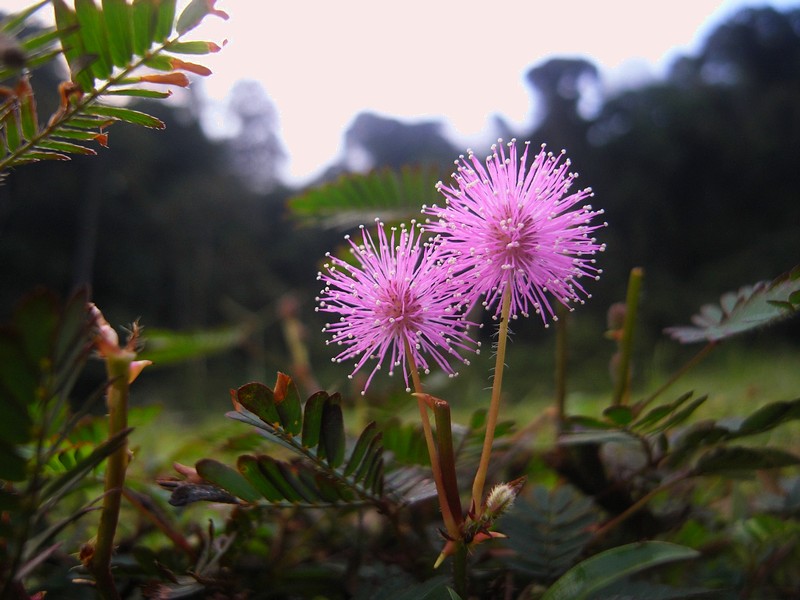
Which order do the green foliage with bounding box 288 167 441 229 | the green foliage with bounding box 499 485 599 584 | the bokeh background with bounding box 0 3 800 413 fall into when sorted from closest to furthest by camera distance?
the green foliage with bounding box 499 485 599 584, the green foliage with bounding box 288 167 441 229, the bokeh background with bounding box 0 3 800 413

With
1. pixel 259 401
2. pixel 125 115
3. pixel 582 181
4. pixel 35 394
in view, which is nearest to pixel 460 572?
pixel 259 401

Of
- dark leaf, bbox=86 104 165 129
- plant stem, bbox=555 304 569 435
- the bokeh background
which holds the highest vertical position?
the bokeh background

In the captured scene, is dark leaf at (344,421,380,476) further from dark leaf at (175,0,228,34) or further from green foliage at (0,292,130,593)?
dark leaf at (175,0,228,34)

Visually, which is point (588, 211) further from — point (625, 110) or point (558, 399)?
point (625, 110)

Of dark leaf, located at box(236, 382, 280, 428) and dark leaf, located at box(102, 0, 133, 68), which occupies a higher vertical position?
dark leaf, located at box(102, 0, 133, 68)

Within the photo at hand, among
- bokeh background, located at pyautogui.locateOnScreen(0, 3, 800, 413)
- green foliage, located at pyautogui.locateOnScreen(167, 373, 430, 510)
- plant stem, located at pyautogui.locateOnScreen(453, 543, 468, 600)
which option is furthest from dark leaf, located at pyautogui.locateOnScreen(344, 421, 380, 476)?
bokeh background, located at pyautogui.locateOnScreen(0, 3, 800, 413)

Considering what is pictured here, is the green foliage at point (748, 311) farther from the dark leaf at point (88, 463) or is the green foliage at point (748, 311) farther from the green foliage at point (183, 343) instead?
the green foliage at point (183, 343)

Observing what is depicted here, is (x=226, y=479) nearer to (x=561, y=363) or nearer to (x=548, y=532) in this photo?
(x=548, y=532)

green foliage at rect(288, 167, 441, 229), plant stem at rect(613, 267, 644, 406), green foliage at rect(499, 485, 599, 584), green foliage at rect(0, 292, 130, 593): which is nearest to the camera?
green foliage at rect(0, 292, 130, 593)
